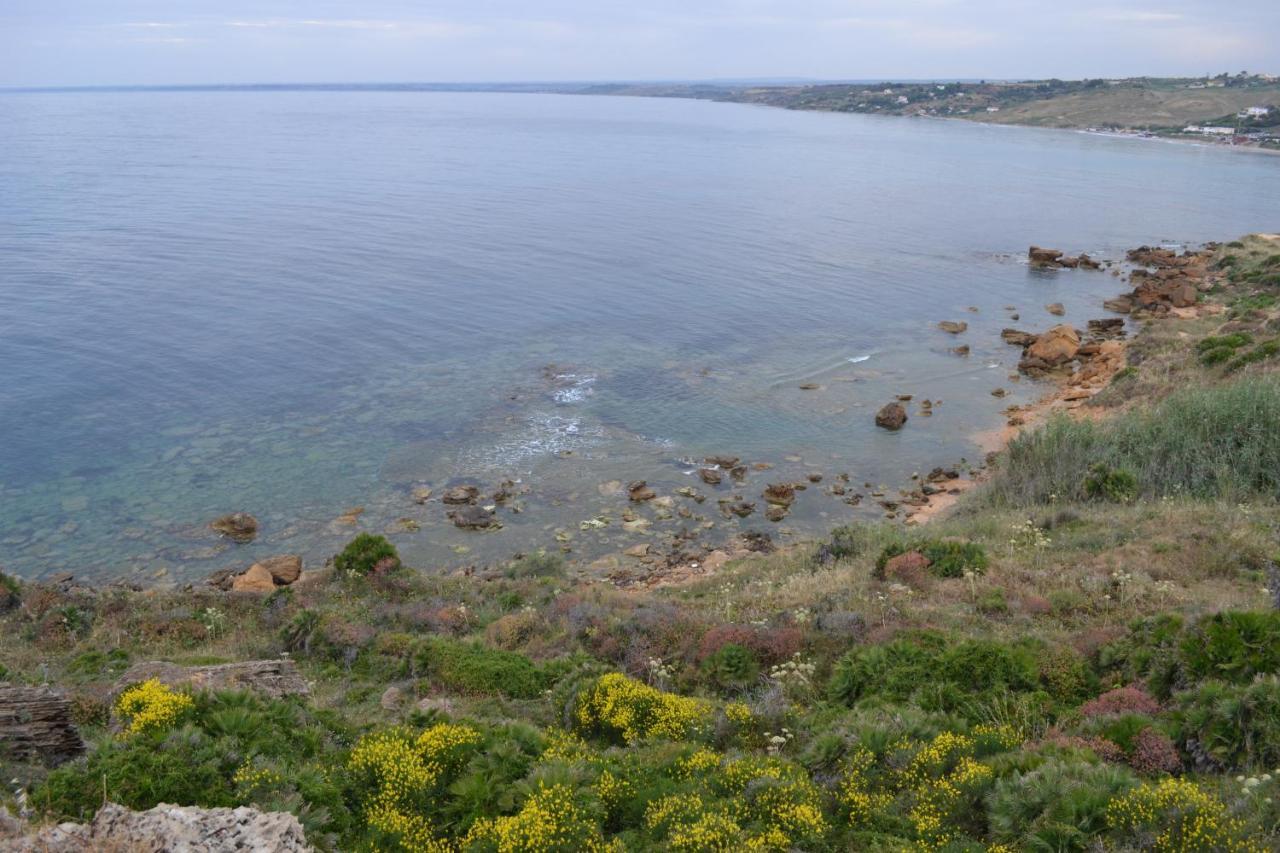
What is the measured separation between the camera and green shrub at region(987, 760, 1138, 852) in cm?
697

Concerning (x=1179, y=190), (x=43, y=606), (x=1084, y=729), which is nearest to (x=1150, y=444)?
(x=1084, y=729)

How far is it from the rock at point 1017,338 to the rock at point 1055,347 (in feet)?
2.17

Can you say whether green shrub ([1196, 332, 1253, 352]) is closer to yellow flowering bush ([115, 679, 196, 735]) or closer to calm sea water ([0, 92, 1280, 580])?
calm sea water ([0, 92, 1280, 580])

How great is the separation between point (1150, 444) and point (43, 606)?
25185mm

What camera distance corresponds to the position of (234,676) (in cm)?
1084

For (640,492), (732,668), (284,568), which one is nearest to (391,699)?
(732,668)

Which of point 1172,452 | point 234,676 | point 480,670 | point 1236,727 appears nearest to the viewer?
point 1236,727

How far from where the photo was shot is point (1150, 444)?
22.0 m

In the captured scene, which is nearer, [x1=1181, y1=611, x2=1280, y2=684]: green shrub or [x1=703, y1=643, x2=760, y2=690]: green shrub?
[x1=1181, y1=611, x2=1280, y2=684]: green shrub

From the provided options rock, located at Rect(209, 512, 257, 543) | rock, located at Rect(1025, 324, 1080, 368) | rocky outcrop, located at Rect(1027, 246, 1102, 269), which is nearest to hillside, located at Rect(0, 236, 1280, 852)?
rock, located at Rect(209, 512, 257, 543)

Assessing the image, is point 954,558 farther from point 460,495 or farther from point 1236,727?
point 460,495

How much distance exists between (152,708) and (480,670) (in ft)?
15.3

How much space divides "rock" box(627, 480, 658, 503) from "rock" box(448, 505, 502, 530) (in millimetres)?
4072

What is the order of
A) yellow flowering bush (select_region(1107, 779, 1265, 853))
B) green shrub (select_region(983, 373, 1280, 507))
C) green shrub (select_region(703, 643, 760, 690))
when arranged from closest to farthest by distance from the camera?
yellow flowering bush (select_region(1107, 779, 1265, 853)), green shrub (select_region(703, 643, 760, 690)), green shrub (select_region(983, 373, 1280, 507))
